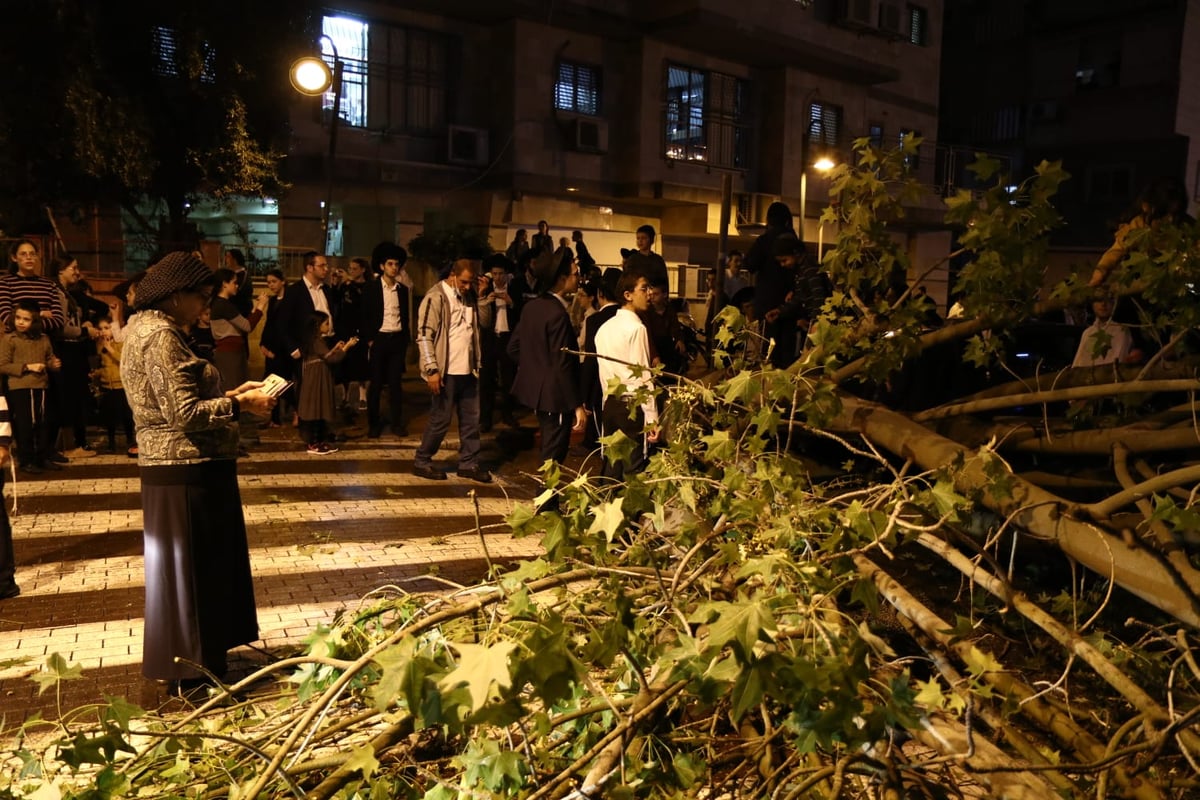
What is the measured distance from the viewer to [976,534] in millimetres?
6535

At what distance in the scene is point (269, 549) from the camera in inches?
285

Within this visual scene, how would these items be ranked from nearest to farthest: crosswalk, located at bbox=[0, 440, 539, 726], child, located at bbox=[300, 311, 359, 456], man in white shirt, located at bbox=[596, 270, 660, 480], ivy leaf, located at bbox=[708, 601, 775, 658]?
ivy leaf, located at bbox=[708, 601, 775, 658], crosswalk, located at bbox=[0, 440, 539, 726], man in white shirt, located at bbox=[596, 270, 660, 480], child, located at bbox=[300, 311, 359, 456]

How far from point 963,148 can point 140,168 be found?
23766 mm

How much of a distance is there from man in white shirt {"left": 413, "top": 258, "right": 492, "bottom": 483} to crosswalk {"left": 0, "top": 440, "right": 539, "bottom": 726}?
0.28 metres

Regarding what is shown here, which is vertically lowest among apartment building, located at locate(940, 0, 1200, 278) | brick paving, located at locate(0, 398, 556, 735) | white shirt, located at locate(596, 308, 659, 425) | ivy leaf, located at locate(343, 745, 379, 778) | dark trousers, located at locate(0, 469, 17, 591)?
brick paving, located at locate(0, 398, 556, 735)

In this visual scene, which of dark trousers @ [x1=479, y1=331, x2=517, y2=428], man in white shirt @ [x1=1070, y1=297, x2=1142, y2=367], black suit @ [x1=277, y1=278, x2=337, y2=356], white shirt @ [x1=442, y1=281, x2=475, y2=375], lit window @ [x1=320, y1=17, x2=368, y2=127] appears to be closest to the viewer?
man in white shirt @ [x1=1070, y1=297, x2=1142, y2=367]

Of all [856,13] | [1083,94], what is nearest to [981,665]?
[856,13]

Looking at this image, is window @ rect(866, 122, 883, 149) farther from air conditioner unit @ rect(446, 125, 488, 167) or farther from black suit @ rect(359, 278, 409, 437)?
black suit @ rect(359, 278, 409, 437)

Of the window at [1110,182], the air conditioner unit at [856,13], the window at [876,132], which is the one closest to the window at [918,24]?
the window at [876,132]

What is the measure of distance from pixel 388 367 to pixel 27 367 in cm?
379

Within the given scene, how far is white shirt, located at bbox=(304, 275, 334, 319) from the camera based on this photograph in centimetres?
1098

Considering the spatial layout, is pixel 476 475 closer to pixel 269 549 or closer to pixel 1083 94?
pixel 269 549

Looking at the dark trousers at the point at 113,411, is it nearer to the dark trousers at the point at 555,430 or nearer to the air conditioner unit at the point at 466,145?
the dark trousers at the point at 555,430

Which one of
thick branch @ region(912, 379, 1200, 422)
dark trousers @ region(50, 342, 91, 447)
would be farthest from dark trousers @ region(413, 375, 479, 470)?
thick branch @ region(912, 379, 1200, 422)
